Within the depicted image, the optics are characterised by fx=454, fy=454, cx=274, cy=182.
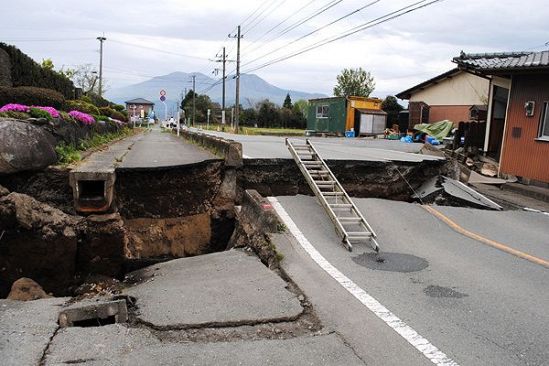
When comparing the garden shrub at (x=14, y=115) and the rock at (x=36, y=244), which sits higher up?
the garden shrub at (x=14, y=115)

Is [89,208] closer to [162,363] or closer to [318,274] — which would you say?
[318,274]

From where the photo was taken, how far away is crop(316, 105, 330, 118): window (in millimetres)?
39122

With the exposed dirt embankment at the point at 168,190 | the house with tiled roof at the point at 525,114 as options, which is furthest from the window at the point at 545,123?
the exposed dirt embankment at the point at 168,190

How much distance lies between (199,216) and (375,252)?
3656 millimetres

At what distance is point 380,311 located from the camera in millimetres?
4156

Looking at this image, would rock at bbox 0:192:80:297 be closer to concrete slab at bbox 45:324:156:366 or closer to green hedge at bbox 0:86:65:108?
concrete slab at bbox 45:324:156:366

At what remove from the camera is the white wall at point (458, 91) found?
1075 inches

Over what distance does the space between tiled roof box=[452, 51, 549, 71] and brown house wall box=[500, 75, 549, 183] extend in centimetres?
50

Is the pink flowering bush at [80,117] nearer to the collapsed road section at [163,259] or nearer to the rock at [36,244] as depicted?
the collapsed road section at [163,259]

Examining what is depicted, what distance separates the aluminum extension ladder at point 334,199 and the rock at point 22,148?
4265 mm

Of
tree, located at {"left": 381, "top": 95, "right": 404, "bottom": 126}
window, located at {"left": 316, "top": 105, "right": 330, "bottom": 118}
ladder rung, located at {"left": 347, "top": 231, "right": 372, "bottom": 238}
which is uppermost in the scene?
tree, located at {"left": 381, "top": 95, "right": 404, "bottom": 126}

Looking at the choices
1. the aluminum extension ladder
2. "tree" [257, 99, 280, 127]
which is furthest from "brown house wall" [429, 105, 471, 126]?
"tree" [257, 99, 280, 127]

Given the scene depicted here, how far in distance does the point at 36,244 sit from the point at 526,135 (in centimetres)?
1260

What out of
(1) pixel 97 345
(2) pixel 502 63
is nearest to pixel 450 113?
(2) pixel 502 63
